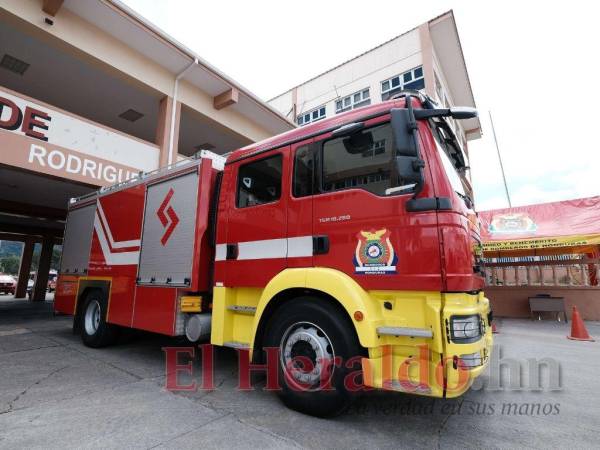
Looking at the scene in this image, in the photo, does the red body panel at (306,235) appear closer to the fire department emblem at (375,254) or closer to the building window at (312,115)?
the fire department emblem at (375,254)

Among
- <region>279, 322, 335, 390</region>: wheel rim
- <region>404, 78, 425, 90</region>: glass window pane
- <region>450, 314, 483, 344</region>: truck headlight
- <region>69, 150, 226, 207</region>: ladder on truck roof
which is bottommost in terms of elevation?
<region>279, 322, 335, 390</region>: wheel rim

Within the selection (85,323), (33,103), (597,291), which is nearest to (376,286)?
(85,323)

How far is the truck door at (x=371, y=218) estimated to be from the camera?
2.58 meters

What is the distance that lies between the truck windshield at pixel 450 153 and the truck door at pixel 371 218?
1.50 feet

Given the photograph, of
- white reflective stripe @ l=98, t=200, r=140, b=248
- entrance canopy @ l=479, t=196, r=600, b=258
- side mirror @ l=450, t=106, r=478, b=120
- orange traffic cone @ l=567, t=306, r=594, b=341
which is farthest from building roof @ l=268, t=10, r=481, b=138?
white reflective stripe @ l=98, t=200, r=140, b=248

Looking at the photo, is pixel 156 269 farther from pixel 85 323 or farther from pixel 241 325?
pixel 85 323

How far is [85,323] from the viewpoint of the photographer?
18.9 ft

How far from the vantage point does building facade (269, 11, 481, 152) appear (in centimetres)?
1542

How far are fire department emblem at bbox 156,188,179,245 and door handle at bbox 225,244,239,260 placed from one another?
3.40 feet

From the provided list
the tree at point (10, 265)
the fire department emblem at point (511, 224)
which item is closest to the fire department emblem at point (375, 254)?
the fire department emblem at point (511, 224)

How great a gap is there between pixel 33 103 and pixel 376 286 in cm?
783

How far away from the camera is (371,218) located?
2828 mm

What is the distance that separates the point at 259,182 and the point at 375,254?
1.66m

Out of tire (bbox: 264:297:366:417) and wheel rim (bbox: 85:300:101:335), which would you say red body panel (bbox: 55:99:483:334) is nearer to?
tire (bbox: 264:297:366:417)
